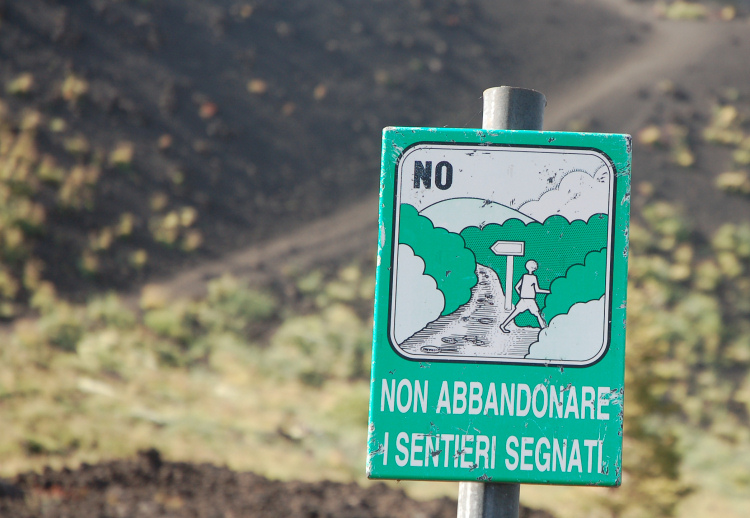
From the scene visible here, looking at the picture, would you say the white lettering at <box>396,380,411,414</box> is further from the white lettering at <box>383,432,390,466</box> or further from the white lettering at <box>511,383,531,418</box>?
the white lettering at <box>511,383,531,418</box>

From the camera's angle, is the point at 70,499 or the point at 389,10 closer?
the point at 70,499

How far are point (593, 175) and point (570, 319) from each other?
36cm

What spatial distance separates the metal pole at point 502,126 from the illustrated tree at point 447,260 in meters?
0.11

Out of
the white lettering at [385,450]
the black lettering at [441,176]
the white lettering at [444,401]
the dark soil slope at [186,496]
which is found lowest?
the dark soil slope at [186,496]

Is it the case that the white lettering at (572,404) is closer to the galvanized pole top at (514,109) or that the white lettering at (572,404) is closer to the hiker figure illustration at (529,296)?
the hiker figure illustration at (529,296)

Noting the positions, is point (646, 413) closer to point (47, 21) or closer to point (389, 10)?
point (47, 21)

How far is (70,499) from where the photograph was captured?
165 inches

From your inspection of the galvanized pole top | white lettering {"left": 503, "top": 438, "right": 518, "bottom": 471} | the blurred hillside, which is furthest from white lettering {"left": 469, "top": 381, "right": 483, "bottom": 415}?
the blurred hillside

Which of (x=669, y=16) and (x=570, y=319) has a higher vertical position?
(x=669, y=16)

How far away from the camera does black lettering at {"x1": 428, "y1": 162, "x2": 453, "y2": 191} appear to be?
5.38 ft

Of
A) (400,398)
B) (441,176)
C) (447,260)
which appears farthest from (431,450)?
(441,176)

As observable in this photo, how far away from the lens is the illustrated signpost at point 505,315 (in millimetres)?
1594

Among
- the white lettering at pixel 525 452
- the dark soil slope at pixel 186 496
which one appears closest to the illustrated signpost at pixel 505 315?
the white lettering at pixel 525 452

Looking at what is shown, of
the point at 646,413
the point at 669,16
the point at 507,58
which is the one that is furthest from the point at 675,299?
the point at 669,16
